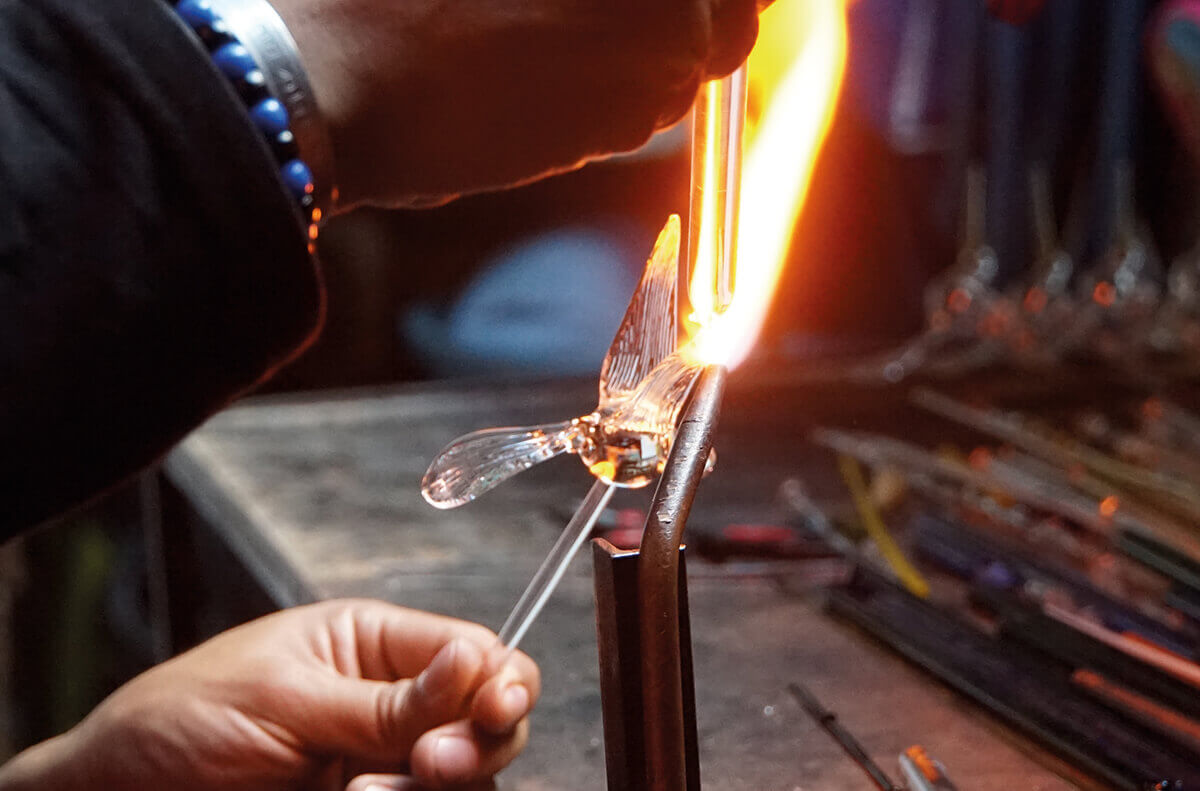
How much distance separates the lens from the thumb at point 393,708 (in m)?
0.51

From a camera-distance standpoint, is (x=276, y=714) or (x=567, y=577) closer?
(x=276, y=714)

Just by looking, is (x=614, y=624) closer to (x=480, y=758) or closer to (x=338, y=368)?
(x=480, y=758)

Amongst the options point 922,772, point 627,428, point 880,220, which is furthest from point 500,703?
point 880,220

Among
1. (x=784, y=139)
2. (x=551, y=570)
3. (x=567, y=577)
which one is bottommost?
(x=567, y=577)

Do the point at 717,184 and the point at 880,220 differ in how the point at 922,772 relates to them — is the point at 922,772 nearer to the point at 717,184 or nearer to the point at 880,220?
the point at 717,184

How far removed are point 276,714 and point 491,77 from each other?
0.38 m

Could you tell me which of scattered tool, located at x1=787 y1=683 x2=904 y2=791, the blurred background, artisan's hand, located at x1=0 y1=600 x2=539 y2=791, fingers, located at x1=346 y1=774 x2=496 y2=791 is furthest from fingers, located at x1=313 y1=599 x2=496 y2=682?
the blurred background

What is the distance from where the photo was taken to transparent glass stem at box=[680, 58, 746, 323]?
455 millimetres

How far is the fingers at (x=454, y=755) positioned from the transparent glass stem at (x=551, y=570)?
1.7 inches

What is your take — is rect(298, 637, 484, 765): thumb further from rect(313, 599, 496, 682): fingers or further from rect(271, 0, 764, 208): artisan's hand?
rect(271, 0, 764, 208): artisan's hand

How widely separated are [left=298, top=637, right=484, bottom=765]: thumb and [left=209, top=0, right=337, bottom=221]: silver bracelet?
25cm

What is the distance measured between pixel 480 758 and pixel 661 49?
0.35m

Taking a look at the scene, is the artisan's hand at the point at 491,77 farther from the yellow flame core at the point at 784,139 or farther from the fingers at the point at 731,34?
the yellow flame core at the point at 784,139

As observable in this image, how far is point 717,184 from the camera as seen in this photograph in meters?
0.46
